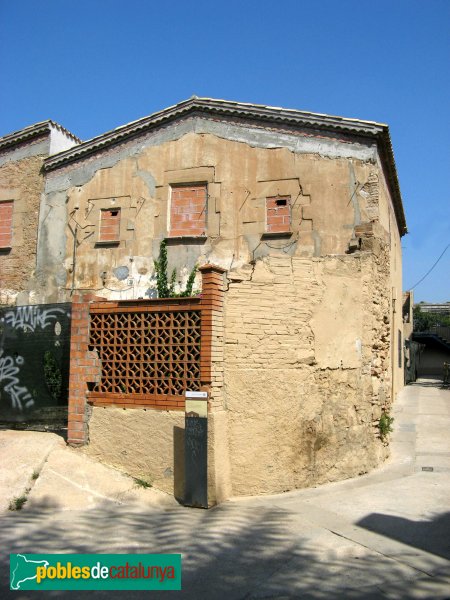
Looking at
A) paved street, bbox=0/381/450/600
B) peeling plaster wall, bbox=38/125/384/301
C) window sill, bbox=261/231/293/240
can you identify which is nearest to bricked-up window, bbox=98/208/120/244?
peeling plaster wall, bbox=38/125/384/301

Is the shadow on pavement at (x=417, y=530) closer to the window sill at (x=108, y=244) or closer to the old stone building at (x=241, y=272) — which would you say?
the old stone building at (x=241, y=272)

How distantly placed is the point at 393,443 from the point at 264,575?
610cm

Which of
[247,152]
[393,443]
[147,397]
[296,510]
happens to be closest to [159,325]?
[147,397]

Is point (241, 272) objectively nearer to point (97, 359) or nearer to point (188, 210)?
point (97, 359)

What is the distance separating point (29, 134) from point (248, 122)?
6445 mm

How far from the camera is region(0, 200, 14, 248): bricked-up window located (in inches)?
594

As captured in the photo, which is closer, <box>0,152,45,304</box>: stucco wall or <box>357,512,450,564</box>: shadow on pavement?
<box>357,512,450,564</box>: shadow on pavement

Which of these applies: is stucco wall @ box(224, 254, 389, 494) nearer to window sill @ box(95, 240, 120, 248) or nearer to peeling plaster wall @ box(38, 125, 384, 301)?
peeling plaster wall @ box(38, 125, 384, 301)

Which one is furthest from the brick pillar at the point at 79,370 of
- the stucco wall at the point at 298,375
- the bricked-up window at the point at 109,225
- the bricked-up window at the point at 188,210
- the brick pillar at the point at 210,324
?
the bricked-up window at the point at 109,225

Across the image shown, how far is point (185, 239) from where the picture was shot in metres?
13.2

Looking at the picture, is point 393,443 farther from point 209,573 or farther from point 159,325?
point 209,573

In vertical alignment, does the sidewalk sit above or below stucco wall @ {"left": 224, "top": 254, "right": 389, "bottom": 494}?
below

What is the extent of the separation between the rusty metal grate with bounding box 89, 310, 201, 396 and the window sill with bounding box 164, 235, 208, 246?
6275 mm

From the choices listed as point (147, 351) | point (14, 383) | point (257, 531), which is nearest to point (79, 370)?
point (147, 351)
